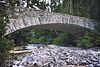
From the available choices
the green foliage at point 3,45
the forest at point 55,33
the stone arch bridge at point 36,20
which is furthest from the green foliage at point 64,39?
the green foliage at point 3,45

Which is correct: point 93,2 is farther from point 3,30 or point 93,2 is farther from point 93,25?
point 3,30

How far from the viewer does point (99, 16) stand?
20484 mm

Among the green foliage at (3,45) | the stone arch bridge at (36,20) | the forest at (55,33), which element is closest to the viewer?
the green foliage at (3,45)

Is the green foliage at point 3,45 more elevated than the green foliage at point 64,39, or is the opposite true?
the green foliage at point 3,45

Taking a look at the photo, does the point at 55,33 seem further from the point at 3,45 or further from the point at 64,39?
the point at 3,45

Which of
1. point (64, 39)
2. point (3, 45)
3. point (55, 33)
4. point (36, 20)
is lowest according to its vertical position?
point (55, 33)

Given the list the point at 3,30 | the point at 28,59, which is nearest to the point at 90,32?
the point at 28,59

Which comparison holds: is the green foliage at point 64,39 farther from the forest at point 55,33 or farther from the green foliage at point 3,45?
the green foliage at point 3,45

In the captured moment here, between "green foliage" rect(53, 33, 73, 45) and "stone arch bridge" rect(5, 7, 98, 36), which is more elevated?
"stone arch bridge" rect(5, 7, 98, 36)

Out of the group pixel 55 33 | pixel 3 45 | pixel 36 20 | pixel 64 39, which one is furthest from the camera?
pixel 55 33

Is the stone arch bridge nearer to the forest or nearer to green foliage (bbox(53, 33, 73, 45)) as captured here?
the forest

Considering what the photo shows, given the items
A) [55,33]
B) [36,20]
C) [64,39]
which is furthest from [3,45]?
[55,33]

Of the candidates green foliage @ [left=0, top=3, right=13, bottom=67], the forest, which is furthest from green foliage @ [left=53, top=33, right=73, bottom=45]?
green foliage @ [left=0, top=3, right=13, bottom=67]

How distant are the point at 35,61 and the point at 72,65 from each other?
1.73 m
